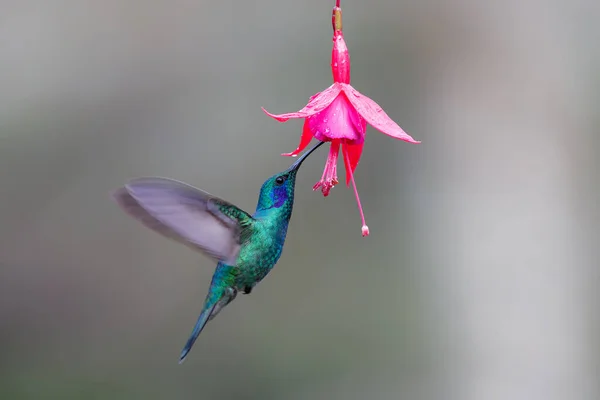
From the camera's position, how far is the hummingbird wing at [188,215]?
79cm

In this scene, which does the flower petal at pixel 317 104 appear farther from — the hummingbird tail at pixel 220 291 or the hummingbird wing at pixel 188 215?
the hummingbird tail at pixel 220 291

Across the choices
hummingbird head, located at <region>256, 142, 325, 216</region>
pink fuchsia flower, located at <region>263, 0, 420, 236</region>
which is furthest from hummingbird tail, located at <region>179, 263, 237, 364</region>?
pink fuchsia flower, located at <region>263, 0, 420, 236</region>

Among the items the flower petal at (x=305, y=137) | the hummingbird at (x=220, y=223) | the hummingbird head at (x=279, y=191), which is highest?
the flower petal at (x=305, y=137)

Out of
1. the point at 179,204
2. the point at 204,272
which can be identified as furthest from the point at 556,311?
the point at 179,204

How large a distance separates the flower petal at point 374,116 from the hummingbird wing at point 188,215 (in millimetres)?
211

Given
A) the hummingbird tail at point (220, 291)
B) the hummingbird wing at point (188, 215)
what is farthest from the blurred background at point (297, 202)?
the hummingbird wing at point (188, 215)

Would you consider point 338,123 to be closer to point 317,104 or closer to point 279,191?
→ point 317,104

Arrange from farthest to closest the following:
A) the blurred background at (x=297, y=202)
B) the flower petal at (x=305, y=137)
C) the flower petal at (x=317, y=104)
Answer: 1. the blurred background at (x=297, y=202)
2. the flower petal at (x=305, y=137)
3. the flower petal at (x=317, y=104)

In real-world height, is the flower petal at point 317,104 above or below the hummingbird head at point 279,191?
above

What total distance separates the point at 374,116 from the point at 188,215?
26 cm

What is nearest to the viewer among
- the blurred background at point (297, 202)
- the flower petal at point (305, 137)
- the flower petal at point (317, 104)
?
the flower petal at point (317, 104)

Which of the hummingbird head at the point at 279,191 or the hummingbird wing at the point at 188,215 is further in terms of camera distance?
the hummingbird head at the point at 279,191

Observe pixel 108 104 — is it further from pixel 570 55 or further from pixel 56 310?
pixel 570 55

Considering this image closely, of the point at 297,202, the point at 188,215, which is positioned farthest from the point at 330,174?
the point at 297,202
